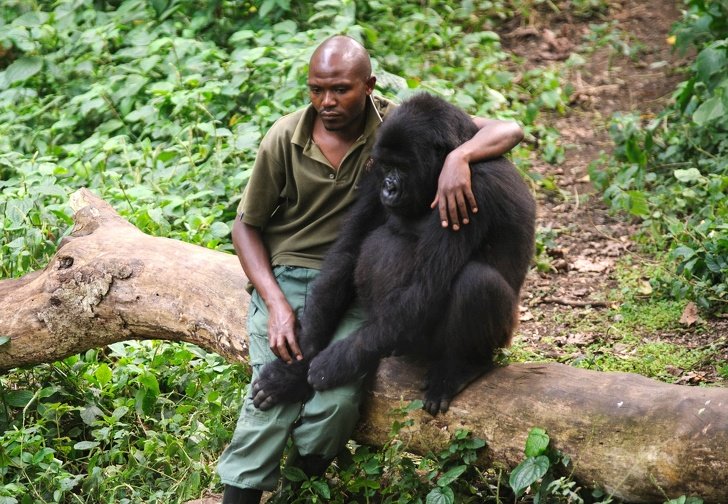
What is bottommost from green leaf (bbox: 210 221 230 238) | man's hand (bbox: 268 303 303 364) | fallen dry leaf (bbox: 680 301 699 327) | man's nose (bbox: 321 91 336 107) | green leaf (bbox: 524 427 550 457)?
green leaf (bbox: 210 221 230 238)

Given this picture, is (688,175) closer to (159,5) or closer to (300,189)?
(300,189)

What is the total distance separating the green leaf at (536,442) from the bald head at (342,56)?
6.00 ft

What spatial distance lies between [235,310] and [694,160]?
442 cm

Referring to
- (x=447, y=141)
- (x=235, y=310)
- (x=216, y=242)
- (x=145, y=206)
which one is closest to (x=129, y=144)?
(x=145, y=206)

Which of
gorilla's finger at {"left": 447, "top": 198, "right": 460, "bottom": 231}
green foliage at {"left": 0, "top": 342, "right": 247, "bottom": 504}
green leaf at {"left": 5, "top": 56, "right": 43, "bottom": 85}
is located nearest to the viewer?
gorilla's finger at {"left": 447, "top": 198, "right": 460, "bottom": 231}

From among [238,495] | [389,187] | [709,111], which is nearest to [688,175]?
[709,111]

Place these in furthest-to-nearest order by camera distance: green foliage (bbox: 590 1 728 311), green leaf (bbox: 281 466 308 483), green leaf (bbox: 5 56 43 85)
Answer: green leaf (bbox: 5 56 43 85)
green foliage (bbox: 590 1 728 311)
green leaf (bbox: 281 466 308 483)

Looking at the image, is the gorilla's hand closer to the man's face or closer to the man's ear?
the man's face

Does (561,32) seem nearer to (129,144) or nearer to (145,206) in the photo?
(129,144)

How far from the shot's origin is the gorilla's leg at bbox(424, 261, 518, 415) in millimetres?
3949

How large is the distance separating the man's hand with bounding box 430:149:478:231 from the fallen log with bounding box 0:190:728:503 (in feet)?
2.34

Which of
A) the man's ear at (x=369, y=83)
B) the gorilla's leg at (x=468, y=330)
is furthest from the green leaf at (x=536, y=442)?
the man's ear at (x=369, y=83)

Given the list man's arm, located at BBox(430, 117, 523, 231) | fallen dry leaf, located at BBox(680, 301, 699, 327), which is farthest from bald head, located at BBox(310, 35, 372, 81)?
fallen dry leaf, located at BBox(680, 301, 699, 327)

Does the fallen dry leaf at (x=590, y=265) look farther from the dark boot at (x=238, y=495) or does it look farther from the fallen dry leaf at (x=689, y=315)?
the dark boot at (x=238, y=495)
